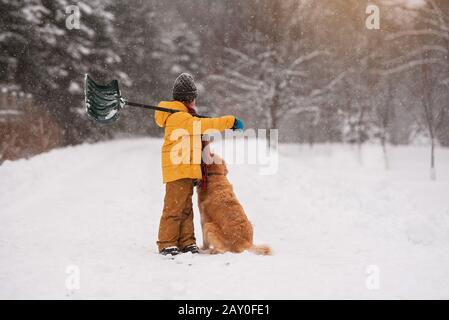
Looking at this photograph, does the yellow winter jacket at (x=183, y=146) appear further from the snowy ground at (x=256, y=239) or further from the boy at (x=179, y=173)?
the snowy ground at (x=256, y=239)

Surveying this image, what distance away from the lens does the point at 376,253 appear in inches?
191

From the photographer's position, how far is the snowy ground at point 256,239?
10.7ft

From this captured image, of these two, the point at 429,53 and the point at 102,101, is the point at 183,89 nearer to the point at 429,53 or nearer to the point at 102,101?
the point at 102,101

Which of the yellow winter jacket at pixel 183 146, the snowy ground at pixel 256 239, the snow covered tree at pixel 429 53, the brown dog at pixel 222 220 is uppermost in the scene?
the snow covered tree at pixel 429 53

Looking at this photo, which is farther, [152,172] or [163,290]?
[152,172]

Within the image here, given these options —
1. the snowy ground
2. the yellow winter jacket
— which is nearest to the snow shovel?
the yellow winter jacket

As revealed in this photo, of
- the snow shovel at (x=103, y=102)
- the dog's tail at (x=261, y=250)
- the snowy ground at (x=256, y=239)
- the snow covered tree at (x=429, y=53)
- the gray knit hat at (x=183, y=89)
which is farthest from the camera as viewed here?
the snow covered tree at (x=429, y=53)

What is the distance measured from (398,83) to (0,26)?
55.3 ft

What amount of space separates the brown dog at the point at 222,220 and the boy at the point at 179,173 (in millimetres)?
213

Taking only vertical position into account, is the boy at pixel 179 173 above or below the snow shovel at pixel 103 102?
below

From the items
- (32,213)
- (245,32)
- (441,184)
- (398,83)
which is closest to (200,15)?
(245,32)

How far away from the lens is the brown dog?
14.1 feet

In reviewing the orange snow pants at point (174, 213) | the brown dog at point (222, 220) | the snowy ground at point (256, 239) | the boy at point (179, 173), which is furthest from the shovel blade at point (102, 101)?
the snowy ground at point (256, 239)

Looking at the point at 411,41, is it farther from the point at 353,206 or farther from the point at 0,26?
the point at 0,26
